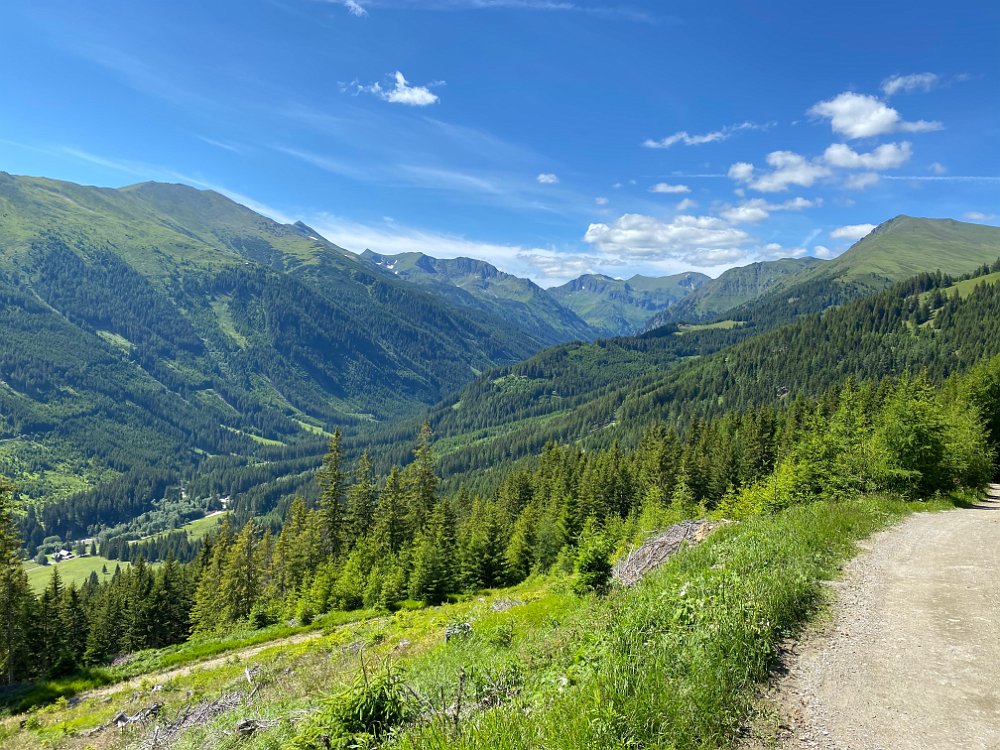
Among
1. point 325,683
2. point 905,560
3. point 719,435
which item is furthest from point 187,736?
point 719,435

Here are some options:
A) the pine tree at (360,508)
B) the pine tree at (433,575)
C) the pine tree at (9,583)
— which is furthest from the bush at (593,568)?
the pine tree at (360,508)

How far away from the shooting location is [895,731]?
789 cm

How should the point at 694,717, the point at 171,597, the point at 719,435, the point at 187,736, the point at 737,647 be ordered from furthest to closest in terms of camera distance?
the point at 719,435 → the point at 171,597 → the point at 187,736 → the point at 737,647 → the point at 694,717

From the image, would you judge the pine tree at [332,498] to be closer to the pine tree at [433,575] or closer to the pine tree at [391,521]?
the pine tree at [391,521]

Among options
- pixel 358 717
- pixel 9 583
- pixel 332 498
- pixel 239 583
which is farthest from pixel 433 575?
pixel 358 717

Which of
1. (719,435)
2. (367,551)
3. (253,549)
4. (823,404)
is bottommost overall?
(253,549)

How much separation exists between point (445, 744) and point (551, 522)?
5903 cm

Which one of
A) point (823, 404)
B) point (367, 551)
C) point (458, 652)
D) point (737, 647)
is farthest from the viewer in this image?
point (823, 404)

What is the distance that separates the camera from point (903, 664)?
10.1 metres

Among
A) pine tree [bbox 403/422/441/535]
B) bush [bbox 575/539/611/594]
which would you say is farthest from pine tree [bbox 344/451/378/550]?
bush [bbox 575/539/611/594]

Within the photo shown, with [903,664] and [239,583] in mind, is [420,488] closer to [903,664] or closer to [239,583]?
[239,583]

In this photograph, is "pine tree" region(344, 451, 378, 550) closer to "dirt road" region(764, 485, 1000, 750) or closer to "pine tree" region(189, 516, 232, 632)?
"pine tree" region(189, 516, 232, 632)

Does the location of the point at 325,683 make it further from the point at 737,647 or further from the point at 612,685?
the point at 737,647

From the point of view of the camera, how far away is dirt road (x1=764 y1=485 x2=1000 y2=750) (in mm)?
7887
